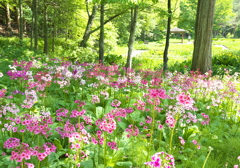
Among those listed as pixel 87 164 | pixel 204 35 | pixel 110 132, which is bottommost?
pixel 87 164

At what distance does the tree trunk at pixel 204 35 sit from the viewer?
847 centimetres

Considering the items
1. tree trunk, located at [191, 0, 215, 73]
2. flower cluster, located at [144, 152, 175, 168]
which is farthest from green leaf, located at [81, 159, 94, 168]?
tree trunk, located at [191, 0, 215, 73]

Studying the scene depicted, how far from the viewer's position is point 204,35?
8758 mm

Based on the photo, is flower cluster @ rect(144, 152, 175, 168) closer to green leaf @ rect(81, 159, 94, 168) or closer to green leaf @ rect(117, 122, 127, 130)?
green leaf @ rect(81, 159, 94, 168)

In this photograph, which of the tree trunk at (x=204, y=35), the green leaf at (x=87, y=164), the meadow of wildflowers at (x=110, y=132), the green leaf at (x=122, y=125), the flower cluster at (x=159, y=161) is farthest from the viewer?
the tree trunk at (x=204, y=35)

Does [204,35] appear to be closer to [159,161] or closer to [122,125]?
[122,125]

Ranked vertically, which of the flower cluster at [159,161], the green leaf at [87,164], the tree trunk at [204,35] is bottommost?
the green leaf at [87,164]

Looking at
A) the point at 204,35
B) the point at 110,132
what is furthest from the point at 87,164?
the point at 204,35

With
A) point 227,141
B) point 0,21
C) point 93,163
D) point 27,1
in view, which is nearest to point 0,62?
point 93,163

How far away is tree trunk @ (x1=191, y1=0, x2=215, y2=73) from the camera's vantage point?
27.8ft

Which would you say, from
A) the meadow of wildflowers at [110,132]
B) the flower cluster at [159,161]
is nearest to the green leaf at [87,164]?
the meadow of wildflowers at [110,132]

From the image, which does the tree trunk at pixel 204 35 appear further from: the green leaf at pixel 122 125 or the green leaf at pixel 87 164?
the green leaf at pixel 87 164

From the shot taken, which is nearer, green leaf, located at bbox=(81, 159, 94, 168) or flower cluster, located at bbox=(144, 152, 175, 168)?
flower cluster, located at bbox=(144, 152, 175, 168)

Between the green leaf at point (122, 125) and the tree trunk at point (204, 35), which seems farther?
the tree trunk at point (204, 35)
